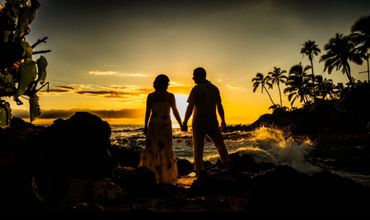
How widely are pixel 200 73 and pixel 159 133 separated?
1849mm

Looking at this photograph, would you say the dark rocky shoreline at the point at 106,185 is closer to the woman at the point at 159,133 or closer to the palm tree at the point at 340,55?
the woman at the point at 159,133

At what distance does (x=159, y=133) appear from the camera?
240 inches

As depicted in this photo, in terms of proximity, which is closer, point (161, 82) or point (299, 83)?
point (161, 82)

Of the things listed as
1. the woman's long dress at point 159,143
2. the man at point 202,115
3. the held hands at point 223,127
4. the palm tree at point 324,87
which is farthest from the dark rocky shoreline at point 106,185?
the palm tree at point 324,87

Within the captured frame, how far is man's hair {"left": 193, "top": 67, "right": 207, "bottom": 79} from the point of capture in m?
6.96

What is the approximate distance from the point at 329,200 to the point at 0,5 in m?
3.72

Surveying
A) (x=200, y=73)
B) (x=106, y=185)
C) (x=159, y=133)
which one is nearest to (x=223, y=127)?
(x=200, y=73)

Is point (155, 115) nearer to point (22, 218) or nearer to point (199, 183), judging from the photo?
point (199, 183)

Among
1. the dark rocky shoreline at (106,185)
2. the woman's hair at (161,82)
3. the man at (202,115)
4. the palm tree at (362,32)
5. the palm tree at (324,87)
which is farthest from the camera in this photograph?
the palm tree at (324,87)

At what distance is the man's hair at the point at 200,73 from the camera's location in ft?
22.8

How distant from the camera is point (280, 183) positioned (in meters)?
3.60

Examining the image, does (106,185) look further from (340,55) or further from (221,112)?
(340,55)

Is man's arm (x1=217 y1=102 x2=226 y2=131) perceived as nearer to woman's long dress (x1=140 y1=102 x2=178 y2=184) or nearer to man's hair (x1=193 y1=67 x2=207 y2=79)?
man's hair (x1=193 y1=67 x2=207 y2=79)

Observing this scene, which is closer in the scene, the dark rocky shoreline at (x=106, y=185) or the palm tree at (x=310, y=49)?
the dark rocky shoreline at (x=106, y=185)
